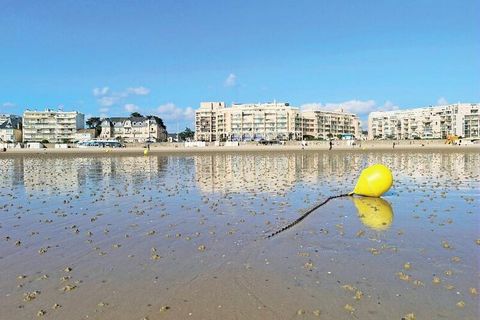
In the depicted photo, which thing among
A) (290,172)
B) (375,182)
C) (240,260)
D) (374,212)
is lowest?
(240,260)

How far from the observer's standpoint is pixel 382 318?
7.05m

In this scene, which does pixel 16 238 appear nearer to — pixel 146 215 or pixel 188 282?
pixel 146 215

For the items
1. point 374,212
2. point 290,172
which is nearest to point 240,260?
point 374,212

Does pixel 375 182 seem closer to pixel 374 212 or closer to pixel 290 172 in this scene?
pixel 374 212

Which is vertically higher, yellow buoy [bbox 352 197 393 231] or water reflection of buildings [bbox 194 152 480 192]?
water reflection of buildings [bbox 194 152 480 192]

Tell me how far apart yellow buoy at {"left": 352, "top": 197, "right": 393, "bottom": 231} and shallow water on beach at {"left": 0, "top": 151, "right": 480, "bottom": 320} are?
5 cm

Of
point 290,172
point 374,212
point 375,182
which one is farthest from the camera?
Answer: point 290,172

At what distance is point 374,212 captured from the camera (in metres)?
16.9

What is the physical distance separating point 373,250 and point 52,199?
17.2m

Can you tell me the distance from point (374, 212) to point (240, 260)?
8.46m

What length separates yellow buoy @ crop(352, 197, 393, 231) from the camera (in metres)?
14.6

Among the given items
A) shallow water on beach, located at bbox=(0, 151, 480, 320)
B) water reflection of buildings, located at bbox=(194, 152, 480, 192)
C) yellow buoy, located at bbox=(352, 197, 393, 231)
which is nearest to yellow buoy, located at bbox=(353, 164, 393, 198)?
yellow buoy, located at bbox=(352, 197, 393, 231)

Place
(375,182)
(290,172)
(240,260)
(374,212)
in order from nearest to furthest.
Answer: (240,260), (374,212), (375,182), (290,172)

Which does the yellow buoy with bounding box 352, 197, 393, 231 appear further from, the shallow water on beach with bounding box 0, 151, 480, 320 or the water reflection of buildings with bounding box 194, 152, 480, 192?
the water reflection of buildings with bounding box 194, 152, 480, 192
